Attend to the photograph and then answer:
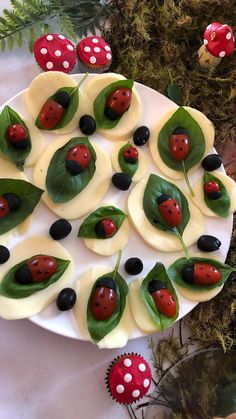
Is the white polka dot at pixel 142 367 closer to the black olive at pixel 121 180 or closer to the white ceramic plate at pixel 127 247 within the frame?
the white ceramic plate at pixel 127 247

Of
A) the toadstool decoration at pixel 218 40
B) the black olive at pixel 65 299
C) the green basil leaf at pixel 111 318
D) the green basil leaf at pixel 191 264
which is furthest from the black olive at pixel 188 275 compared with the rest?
the toadstool decoration at pixel 218 40

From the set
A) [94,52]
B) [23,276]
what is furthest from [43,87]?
[23,276]

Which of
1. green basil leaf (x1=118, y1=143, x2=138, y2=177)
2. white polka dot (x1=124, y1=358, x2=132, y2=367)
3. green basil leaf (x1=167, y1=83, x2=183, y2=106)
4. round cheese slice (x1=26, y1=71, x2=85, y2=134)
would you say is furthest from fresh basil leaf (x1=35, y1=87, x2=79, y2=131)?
white polka dot (x1=124, y1=358, x2=132, y2=367)

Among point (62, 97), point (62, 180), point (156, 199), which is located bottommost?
point (156, 199)

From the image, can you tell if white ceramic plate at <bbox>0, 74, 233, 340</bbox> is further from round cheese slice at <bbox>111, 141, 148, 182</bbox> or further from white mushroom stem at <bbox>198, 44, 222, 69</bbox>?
white mushroom stem at <bbox>198, 44, 222, 69</bbox>

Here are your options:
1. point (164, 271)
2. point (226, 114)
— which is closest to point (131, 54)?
point (226, 114)

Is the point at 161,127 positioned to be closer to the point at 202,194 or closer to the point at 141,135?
the point at 141,135
